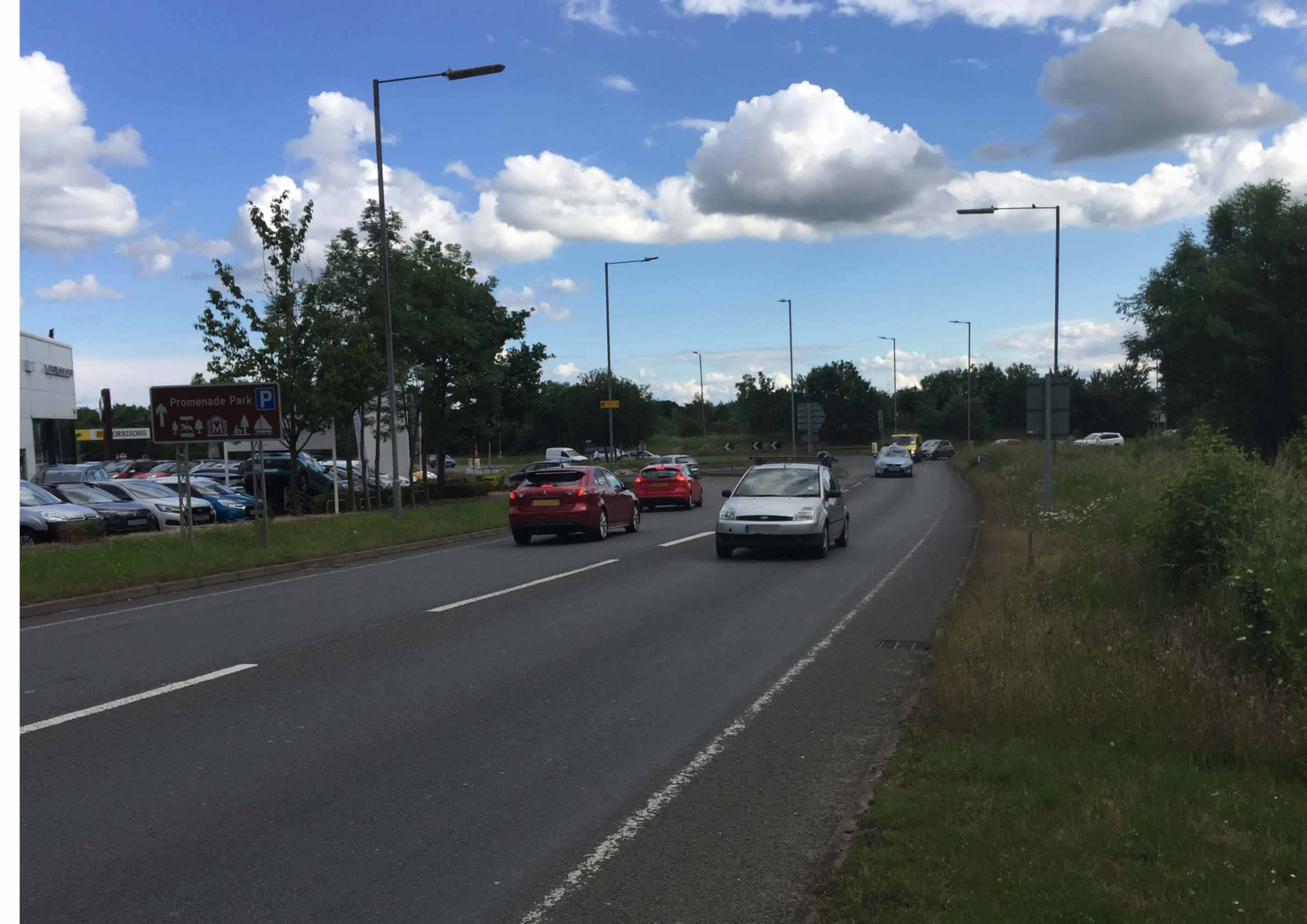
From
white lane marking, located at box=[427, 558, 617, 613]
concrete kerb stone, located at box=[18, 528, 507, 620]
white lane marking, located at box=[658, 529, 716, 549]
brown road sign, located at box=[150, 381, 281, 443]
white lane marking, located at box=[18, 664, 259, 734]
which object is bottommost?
concrete kerb stone, located at box=[18, 528, 507, 620]

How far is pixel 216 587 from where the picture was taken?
16688 millimetres

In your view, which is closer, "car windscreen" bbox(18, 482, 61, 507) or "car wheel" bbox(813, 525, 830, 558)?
"car wheel" bbox(813, 525, 830, 558)

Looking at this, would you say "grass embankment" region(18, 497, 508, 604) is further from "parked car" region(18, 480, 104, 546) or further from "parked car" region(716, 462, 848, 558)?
"parked car" region(716, 462, 848, 558)

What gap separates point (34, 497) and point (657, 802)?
22.1 m

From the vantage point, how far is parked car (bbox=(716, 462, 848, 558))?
57.9 feet

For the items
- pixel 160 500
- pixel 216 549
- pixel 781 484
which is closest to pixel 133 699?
pixel 216 549

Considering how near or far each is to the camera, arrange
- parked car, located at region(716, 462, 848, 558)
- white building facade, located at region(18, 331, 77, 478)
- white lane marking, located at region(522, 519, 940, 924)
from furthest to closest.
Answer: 1. white building facade, located at region(18, 331, 77, 478)
2. parked car, located at region(716, 462, 848, 558)
3. white lane marking, located at region(522, 519, 940, 924)

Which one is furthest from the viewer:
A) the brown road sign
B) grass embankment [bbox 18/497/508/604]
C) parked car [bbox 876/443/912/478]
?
parked car [bbox 876/443/912/478]

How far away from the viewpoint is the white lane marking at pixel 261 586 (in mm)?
13266

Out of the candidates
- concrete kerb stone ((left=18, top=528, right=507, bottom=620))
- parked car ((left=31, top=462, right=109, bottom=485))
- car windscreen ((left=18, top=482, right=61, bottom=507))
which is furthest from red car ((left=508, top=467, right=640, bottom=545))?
parked car ((left=31, top=462, right=109, bottom=485))

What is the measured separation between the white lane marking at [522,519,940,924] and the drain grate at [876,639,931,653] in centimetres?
60

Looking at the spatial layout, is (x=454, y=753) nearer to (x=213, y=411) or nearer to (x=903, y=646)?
(x=903, y=646)

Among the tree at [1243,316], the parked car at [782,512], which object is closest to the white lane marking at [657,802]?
the parked car at [782,512]

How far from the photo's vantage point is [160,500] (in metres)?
27.8
